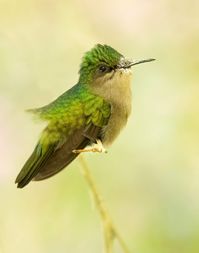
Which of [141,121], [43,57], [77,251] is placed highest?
[43,57]

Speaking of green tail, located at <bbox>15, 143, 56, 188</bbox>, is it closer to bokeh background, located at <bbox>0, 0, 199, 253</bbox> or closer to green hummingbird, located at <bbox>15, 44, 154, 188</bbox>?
green hummingbird, located at <bbox>15, 44, 154, 188</bbox>

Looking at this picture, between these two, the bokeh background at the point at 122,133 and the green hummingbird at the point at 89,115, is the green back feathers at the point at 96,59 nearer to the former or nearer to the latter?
the green hummingbird at the point at 89,115

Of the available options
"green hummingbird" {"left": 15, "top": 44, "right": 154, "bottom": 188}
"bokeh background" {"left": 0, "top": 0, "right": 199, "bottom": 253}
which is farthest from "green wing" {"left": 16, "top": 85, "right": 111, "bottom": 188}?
"bokeh background" {"left": 0, "top": 0, "right": 199, "bottom": 253}

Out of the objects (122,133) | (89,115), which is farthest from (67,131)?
(122,133)

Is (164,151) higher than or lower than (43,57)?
lower

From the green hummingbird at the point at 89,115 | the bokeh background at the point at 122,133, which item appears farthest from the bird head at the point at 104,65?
the bokeh background at the point at 122,133

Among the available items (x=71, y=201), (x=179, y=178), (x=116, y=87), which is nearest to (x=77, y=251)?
(x=71, y=201)

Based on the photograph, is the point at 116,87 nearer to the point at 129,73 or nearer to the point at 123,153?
the point at 129,73
